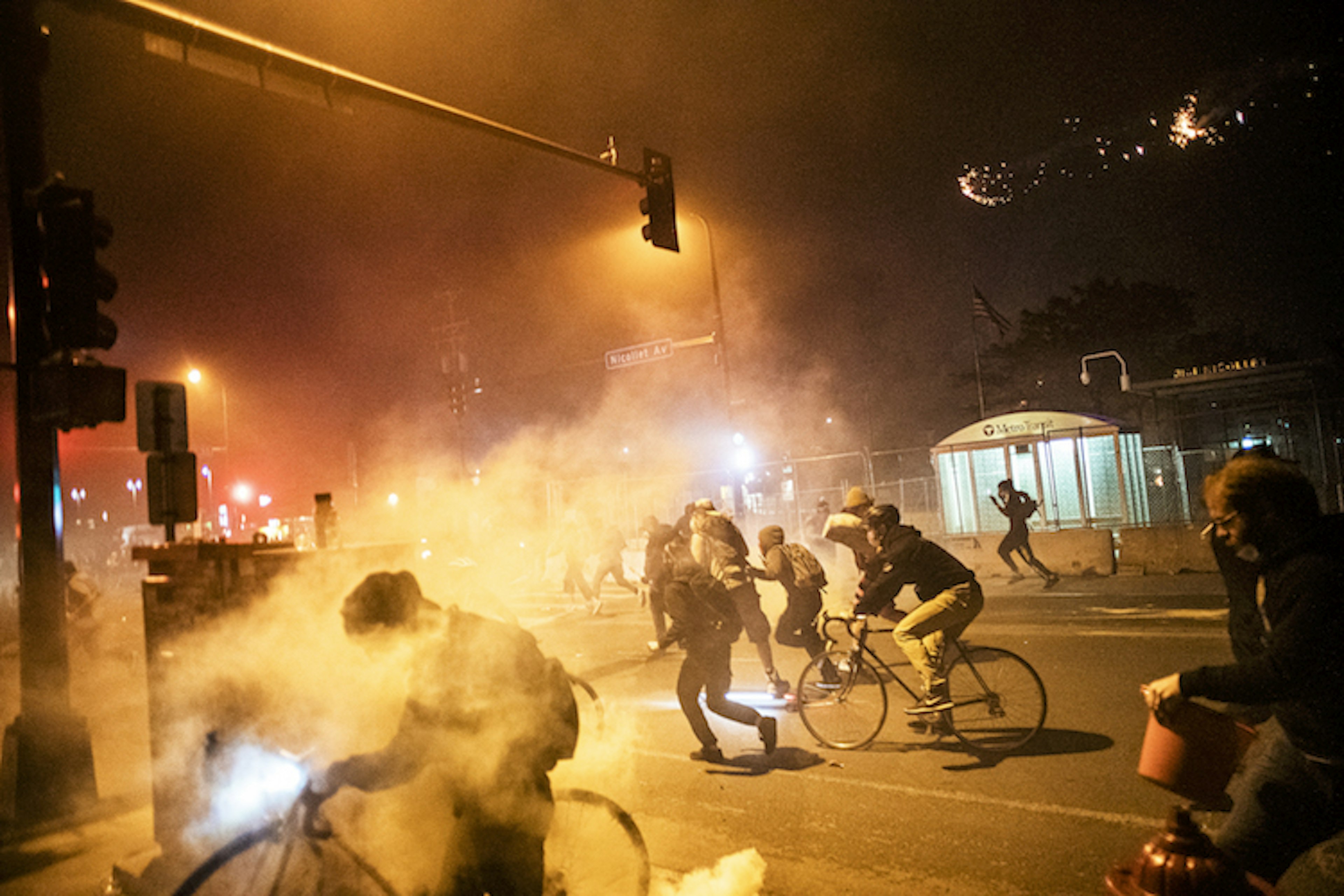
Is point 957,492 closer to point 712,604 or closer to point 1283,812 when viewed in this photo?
point 712,604

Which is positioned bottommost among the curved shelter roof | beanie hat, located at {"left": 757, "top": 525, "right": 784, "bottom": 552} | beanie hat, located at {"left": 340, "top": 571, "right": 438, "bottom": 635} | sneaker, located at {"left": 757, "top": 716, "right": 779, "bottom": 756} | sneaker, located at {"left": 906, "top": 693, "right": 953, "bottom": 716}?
sneaker, located at {"left": 757, "top": 716, "right": 779, "bottom": 756}

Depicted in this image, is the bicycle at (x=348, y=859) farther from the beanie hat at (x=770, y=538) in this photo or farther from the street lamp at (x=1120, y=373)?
the street lamp at (x=1120, y=373)

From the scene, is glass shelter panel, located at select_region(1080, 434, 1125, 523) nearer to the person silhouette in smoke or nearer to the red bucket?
the red bucket

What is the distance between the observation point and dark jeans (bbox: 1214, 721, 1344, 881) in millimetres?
2414

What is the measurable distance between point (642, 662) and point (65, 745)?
19.5 ft

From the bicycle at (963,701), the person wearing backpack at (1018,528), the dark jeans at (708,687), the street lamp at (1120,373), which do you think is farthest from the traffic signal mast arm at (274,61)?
the street lamp at (1120,373)

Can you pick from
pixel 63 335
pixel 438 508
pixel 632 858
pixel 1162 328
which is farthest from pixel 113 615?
pixel 1162 328

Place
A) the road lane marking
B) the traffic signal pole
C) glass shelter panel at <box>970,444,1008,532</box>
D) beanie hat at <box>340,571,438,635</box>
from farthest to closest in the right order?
1. glass shelter panel at <box>970,444,1008,532</box>
2. the traffic signal pole
3. the road lane marking
4. beanie hat at <box>340,571,438,635</box>

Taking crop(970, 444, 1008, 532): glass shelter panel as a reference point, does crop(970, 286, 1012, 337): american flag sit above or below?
above

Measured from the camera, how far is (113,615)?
64.1ft

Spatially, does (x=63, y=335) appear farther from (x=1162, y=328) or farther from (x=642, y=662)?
(x=1162, y=328)

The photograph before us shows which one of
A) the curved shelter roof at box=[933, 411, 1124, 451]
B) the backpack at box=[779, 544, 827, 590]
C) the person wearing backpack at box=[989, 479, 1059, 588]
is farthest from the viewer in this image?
the curved shelter roof at box=[933, 411, 1124, 451]

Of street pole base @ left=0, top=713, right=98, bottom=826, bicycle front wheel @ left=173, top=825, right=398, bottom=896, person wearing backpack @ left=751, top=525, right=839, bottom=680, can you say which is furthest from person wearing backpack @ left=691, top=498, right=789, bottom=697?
street pole base @ left=0, top=713, right=98, bottom=826

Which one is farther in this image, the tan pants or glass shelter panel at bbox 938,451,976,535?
glass shelter panel at bbox 938,451,976,535
